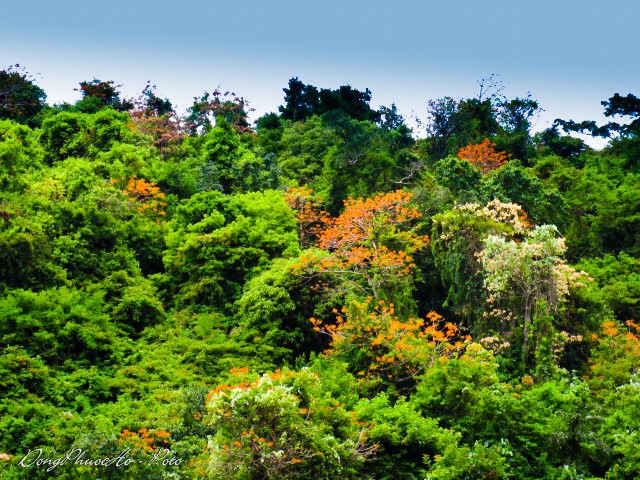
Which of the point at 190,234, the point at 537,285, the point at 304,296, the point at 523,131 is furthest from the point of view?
the point at 523,131

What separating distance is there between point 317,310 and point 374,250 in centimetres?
273

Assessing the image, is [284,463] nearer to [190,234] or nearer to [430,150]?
[190,234]

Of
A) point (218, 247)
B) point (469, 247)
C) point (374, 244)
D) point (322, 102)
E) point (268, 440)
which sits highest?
point (322, 102)

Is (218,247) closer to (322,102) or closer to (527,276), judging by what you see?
(527,276)

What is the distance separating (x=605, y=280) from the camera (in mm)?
20375

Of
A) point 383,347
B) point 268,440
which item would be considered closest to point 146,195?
point 383,347

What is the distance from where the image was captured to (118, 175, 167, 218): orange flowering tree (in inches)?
911

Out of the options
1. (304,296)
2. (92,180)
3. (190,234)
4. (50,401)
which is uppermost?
(92,180)

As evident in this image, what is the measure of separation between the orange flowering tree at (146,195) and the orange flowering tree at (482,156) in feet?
37.8

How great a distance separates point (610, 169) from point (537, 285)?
14757 millimetres

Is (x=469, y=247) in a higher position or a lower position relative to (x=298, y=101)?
lower

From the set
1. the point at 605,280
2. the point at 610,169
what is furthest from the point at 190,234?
the point at 610,169

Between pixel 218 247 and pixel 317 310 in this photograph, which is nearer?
pixel 317 310

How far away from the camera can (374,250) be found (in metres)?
19.5
